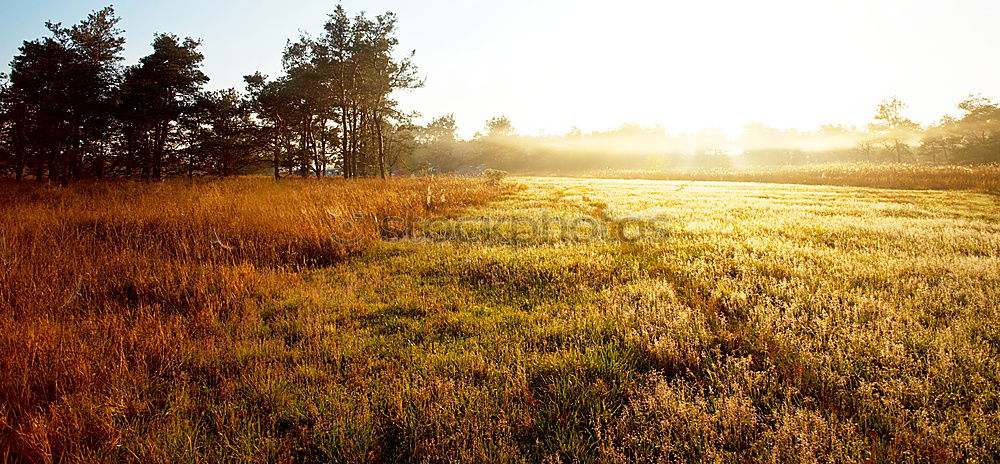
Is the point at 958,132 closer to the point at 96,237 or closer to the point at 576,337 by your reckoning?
the point at 576,337

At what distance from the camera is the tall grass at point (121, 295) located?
2.35 m

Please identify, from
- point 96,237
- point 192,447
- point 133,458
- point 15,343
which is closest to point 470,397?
point 192,447

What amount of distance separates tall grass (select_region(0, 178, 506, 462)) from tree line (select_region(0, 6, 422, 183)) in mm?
21590

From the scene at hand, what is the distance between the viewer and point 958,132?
212ft

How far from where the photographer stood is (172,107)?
27.6 meters

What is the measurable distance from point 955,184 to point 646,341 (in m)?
34.5

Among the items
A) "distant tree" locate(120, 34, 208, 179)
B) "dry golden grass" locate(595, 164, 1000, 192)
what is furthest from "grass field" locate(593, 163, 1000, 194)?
"distant tree" locate(120, 34, 208, 179)

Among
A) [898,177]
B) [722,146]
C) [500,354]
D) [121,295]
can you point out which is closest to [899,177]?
[898,177]

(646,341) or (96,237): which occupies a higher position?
(96,237)

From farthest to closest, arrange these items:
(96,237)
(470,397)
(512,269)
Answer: (96,237)
(512,269)
(470,397)

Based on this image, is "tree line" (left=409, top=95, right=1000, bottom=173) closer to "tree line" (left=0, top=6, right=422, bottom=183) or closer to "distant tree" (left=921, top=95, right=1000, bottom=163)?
"distant tree" (left=921, top=95, right=1000, bottom=163)

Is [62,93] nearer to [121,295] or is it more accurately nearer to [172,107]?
[172,107]

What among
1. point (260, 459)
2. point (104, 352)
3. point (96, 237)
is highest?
point (96, 237)

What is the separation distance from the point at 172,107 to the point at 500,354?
35.3m
